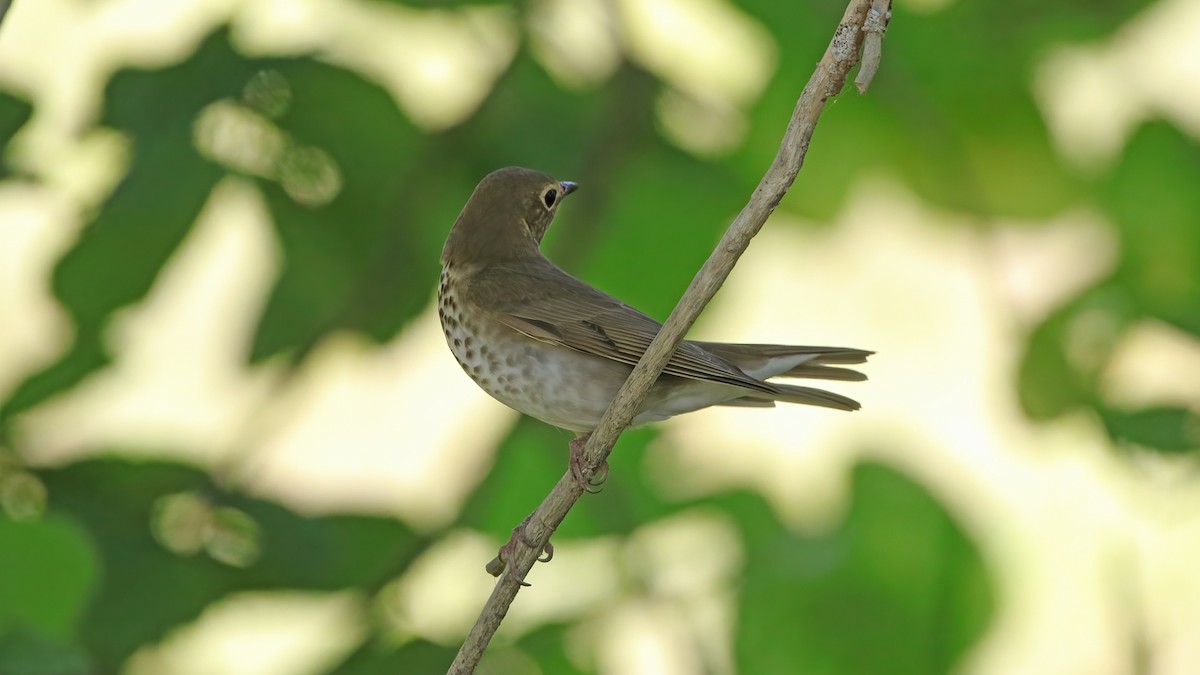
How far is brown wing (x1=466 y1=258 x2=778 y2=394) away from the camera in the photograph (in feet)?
5.45

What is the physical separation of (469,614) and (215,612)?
0.40 metres

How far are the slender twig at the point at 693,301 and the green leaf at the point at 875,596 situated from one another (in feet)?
2.06

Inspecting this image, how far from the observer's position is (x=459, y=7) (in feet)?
6.95

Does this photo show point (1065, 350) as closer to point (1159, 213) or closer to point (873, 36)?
point (1159, 213)

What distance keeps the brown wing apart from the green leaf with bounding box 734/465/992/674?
453 mm

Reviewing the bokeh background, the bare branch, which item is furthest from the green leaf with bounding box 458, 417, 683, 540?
the bare branch

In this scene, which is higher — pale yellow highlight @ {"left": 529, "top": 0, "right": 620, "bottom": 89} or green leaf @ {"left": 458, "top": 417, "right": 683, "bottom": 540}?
pale yellow highlight @ {"left": 529, "top": 0, "right": 620, "bottom": 89}

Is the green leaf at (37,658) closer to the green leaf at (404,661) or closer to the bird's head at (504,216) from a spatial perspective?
the green leaf at (404,661)

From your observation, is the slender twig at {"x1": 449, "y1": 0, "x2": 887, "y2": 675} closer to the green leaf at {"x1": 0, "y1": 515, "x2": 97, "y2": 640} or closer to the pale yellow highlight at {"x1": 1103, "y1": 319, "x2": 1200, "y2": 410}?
the green leaf at {"x1": 0, "y1": 515, "x2": 97, "y2": 640}

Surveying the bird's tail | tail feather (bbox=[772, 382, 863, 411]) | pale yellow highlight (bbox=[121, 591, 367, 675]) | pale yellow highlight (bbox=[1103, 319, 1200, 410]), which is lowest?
pale yellow highlight (bbox=[121, 591, 367, 675])

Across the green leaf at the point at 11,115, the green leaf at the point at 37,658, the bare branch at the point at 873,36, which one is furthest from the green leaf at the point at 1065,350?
the green leaf at the point at 11,115

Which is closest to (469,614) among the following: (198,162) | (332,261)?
(332,261)

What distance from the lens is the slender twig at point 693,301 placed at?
95 cm

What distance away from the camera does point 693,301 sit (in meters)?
1.04
